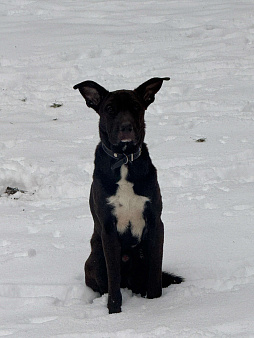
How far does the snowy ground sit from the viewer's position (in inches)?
169

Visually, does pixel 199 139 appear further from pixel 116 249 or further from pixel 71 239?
pixel 116 249

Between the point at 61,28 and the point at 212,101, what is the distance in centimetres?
392

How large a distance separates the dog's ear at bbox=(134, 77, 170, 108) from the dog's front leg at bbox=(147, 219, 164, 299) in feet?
2.64

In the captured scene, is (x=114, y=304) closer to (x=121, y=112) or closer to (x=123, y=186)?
(x=123, y=186)

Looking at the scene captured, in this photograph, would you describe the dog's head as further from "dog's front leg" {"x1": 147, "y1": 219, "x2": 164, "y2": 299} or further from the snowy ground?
the snowy ground

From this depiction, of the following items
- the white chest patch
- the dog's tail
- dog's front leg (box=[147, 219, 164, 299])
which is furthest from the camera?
the dog's tail

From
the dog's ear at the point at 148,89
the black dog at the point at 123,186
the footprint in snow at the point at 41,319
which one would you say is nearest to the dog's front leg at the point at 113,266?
the black dog at the point at 123,186

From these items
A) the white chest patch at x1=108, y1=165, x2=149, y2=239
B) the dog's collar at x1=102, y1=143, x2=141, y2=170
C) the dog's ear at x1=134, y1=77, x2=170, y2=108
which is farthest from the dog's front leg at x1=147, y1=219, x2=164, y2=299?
the dog's ear at x1=134, y1=77, x2=170, y2=108

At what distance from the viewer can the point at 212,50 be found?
1032 cm

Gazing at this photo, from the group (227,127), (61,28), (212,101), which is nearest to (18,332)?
(227,127)

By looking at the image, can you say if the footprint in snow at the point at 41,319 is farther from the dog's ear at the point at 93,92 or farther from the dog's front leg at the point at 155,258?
the dog's ear at the point at 93,92

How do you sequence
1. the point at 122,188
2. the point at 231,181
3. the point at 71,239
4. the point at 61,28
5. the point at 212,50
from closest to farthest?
the point at 122,188 → the point at 71,239 → the point at 231,181 → the point at 212,50 → the point at 61,28

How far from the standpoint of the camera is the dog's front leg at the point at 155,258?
439 centimetres

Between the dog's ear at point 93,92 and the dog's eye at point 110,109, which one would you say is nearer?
the dog's eye at point 110,109
